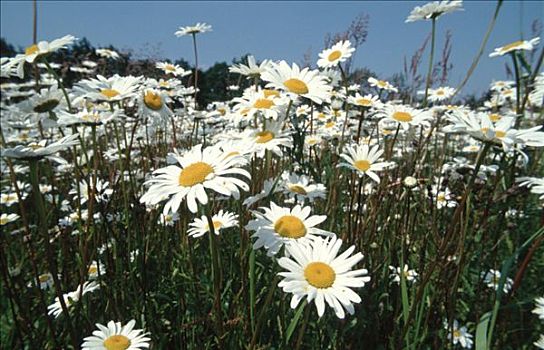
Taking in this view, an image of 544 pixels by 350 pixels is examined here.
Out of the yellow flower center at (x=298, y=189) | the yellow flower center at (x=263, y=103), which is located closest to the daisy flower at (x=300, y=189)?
the yellow flower center at (x=298, y=189)

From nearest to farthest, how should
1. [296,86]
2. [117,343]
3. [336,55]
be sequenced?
[117,343], [296,86], [336,55]

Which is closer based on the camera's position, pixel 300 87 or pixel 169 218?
pixel 300 87

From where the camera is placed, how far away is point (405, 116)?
6.96ft

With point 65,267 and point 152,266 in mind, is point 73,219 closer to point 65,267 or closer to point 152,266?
point 152,266

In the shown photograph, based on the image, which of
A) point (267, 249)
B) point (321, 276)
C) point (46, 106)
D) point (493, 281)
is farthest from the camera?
point (493, 281)

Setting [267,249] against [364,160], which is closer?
[267,249]

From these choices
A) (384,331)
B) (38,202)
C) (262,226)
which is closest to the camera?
(38,202)

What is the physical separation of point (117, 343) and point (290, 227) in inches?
28.4

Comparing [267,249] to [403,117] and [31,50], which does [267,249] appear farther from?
[31,50]

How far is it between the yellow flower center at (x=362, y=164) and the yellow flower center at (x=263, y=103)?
A: 493 mm

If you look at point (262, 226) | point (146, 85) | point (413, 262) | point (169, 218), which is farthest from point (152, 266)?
point (413, 262)

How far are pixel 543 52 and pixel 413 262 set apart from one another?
4.46ft

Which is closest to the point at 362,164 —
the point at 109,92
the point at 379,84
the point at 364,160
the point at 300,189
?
the point at 364,160

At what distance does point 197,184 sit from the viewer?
120cm
